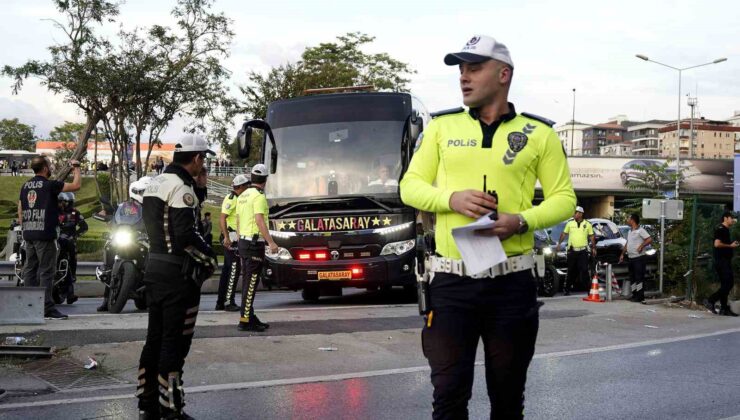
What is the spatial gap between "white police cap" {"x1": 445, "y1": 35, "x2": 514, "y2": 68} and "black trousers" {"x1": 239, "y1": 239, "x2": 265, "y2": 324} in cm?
698

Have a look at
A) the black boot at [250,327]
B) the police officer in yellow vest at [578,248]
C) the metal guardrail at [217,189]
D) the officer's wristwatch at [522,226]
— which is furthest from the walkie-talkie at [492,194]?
the metal guardrail at [217,189]

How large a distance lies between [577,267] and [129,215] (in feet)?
36.4

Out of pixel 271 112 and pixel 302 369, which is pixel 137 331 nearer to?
pixel 302 369

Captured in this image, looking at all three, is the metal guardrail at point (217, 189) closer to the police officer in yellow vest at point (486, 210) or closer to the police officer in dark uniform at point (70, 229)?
the police officer in dark uniform at point (70, 229)

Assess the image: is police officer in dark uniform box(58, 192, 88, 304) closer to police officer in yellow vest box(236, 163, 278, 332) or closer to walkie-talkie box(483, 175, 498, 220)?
police officer in yellow vest box(236, 163, 278, 332)

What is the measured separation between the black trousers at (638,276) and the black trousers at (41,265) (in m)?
11.2

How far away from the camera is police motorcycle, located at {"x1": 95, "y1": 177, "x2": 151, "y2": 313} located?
39.0 feet

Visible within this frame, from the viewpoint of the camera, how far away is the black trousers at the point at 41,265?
1105 centimetres

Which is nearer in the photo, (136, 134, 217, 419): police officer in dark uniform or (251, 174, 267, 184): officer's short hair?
(136, 134, 217, 419): police officer in dark uniform

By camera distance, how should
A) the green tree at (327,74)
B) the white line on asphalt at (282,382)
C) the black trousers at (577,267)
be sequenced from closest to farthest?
the white line on asphalt at (282,382) → the black trousers at (577,267) → the green tree at (327,74)

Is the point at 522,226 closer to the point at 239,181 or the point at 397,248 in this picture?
the point at 239,181

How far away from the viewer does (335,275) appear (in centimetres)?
1417

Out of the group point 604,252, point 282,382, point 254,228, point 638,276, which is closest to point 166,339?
point 282,382

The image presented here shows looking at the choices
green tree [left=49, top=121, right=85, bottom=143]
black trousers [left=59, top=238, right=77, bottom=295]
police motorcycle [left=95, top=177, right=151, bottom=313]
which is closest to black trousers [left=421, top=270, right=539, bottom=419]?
police motorcycle [left=95, top=177, right=151, bottom=313]
